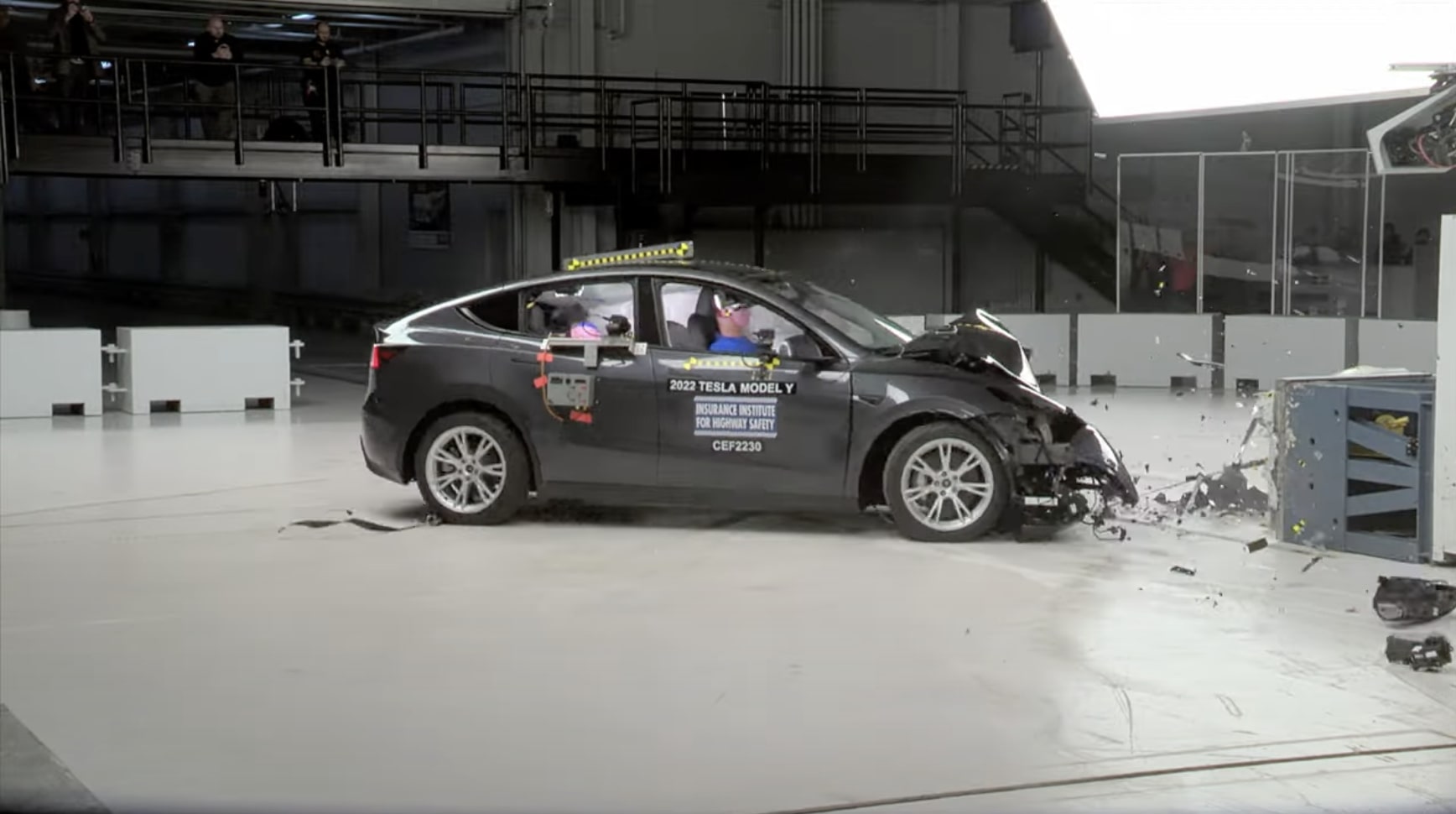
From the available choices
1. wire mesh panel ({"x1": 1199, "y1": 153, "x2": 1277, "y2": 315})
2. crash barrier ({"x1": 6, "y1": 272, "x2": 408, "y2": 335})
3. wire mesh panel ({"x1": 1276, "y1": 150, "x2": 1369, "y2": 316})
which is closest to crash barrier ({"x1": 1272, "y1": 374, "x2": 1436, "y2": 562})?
wire mesh panel ({"x1": 1276, "y1": 150, "x2": 1369, "y2": 316})

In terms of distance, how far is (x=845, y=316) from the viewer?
31.3 feet

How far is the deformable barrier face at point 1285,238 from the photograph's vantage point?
728 inches

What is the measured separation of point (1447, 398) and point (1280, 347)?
10.4 meters

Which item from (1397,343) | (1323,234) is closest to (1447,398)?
(1397,343)

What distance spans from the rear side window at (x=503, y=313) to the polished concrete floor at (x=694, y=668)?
115 cm

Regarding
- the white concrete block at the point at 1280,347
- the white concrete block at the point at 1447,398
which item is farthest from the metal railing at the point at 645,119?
the white concrete block at the point at 1447,398

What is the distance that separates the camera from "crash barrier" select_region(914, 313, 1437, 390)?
58.1ft

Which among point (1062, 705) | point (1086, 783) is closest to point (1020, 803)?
point (1086, 783)

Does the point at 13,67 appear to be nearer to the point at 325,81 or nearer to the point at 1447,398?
the point at 325,81

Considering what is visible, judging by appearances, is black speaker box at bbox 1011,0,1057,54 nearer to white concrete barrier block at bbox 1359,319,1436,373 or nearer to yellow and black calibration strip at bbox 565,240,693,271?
white concrete barrier block at bbox 1359,319,1436,373

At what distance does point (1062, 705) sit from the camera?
18.9ft

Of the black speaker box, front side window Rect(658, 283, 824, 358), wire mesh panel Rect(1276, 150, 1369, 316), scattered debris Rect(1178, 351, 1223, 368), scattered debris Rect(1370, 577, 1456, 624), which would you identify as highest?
the black speaker box

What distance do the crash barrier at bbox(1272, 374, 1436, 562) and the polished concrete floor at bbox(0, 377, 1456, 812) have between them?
230 mm

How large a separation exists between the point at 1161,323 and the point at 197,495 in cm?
1152
